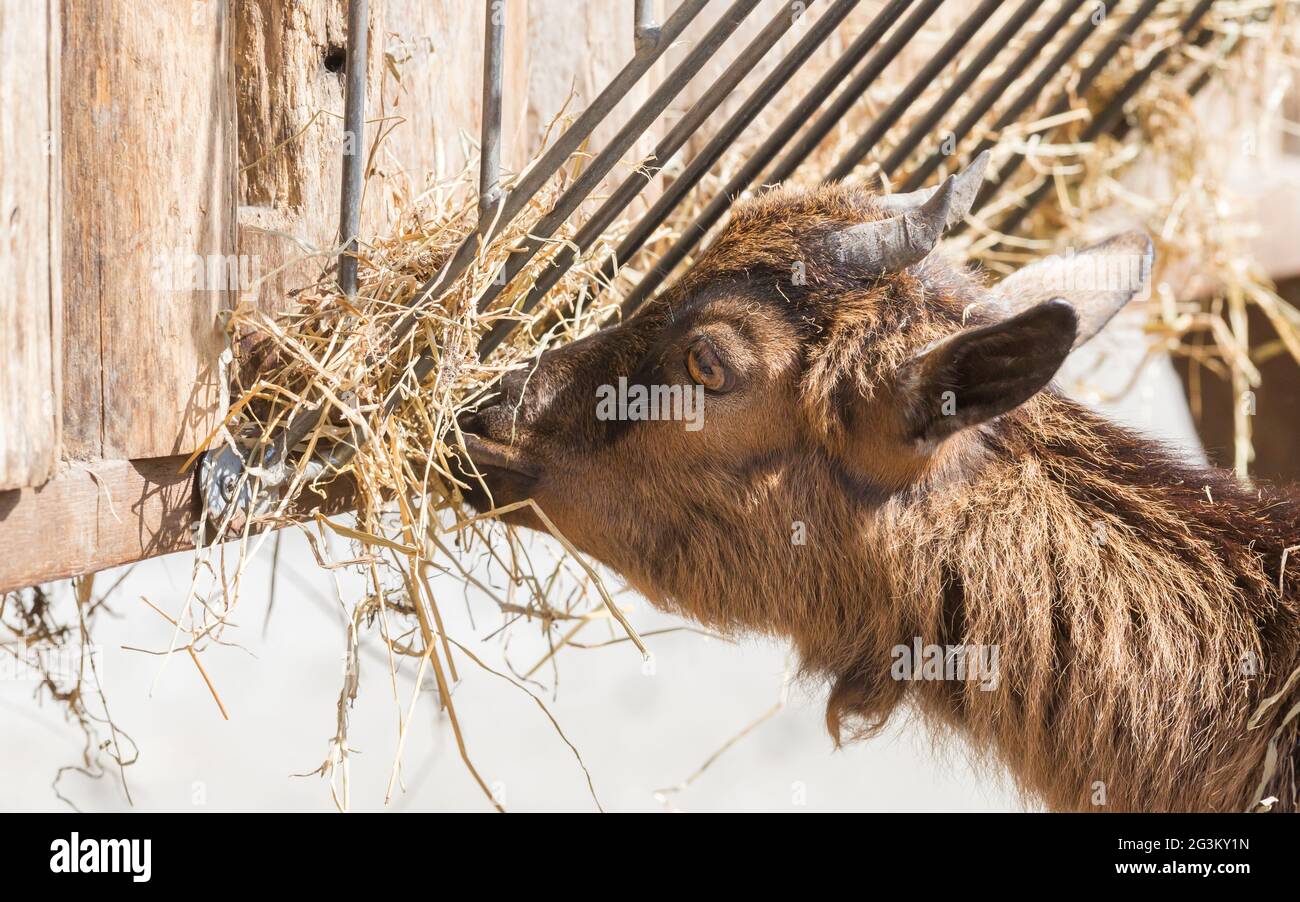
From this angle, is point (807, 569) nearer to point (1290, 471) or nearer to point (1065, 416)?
point (1065, 416)

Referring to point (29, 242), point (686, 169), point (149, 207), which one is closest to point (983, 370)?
point (686, 169)

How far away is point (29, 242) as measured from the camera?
7.22 ft

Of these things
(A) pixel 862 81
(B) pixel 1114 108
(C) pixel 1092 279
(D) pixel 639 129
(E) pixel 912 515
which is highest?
(B) pixel 1114 108

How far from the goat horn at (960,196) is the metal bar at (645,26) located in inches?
31.5

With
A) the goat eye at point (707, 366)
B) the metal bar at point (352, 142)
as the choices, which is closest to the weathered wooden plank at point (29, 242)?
the metal bar at point (352, 142)

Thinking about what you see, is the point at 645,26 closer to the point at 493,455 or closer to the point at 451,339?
the point at 451,339

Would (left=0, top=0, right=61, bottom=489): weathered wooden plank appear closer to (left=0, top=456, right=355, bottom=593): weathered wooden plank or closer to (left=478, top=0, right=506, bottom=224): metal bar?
(left=0, top=456, right=355, bottom=593): weathered wooden plank

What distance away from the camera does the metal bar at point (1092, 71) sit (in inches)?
177

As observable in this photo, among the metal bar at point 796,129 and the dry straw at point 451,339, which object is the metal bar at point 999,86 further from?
the metal bar at point 796,129

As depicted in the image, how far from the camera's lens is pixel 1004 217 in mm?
5664

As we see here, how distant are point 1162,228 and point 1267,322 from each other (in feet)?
3.70

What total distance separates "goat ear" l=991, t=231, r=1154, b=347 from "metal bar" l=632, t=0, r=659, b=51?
1382 mm

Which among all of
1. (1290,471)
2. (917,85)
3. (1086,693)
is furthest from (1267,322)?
(1086,693)

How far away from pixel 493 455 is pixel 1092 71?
308 centimetres
